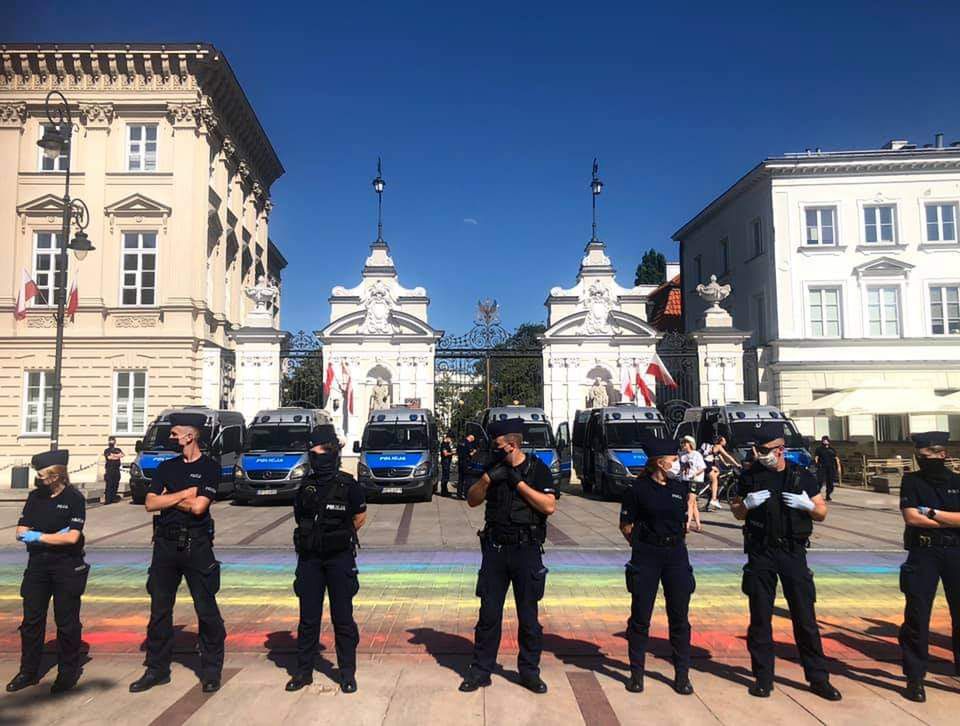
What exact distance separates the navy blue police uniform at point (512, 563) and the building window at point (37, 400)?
25427 millimetres

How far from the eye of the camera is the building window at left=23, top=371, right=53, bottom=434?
25.5 m

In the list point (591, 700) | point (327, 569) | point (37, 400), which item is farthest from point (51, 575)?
point (37, 400)

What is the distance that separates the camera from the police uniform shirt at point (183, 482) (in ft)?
17.9

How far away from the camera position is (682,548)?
5.43 m

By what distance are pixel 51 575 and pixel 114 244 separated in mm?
23713

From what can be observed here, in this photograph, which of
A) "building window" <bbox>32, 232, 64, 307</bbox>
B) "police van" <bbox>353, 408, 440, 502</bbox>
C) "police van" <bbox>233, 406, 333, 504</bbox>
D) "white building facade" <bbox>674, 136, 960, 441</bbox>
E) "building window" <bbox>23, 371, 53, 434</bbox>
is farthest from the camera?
"white building facade" <bbox>674, 136, 960, 441</bbox>

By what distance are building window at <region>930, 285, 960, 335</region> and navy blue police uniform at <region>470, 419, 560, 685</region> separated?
30.3 meters

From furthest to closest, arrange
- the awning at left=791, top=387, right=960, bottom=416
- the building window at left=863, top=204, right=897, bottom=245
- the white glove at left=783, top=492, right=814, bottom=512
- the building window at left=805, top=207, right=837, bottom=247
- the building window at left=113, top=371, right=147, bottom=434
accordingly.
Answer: the building window at left=805, top=207, right=837, bottom=247 → the building window at left=863, top=204, right=897, bottom=245 → the building window at left=113, top=371, right=147, bottom=434 → the awning at left=791, top=387, right=960, bottom=416 → the white glove at left=783, top=492, right=814, bottom=512

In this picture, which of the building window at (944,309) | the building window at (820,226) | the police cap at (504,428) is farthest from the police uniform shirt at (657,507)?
the building window at (944,309)

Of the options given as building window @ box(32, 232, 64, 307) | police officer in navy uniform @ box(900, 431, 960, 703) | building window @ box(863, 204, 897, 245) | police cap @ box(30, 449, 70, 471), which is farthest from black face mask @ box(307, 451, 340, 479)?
building window @ box(863, 204, 897, 245)

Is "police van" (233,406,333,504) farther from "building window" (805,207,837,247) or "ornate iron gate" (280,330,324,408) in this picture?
"building window" (805,207,837,247)

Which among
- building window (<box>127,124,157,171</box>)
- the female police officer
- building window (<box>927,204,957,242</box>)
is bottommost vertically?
the female police officer

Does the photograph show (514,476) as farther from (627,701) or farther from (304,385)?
(304,385)

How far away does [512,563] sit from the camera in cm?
530
